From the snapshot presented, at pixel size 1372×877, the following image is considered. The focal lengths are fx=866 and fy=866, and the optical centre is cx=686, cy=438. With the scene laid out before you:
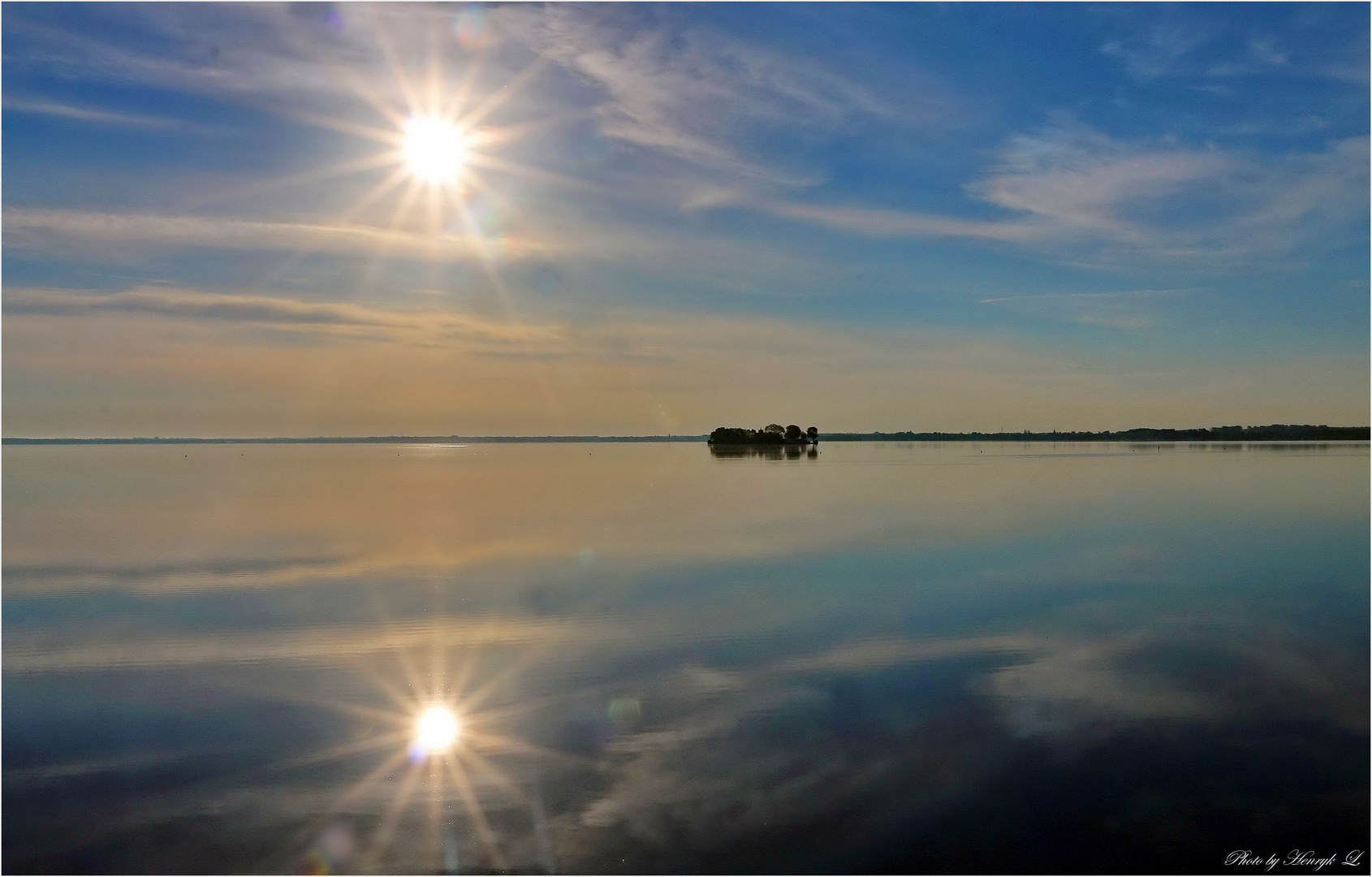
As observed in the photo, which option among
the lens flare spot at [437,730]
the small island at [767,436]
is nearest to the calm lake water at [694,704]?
the lens flare spot at [437,730]

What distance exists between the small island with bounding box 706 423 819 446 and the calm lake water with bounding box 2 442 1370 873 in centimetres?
13756

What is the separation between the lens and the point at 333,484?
5881 cm

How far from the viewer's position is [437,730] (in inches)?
414

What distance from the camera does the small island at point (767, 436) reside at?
16425 centimetres

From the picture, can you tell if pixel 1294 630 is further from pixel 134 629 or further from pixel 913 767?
pixel 134 629

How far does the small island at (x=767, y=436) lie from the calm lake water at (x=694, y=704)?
138 metres

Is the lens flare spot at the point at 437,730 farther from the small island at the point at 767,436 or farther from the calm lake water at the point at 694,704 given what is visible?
the small island at the point at 767,436

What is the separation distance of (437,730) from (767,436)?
16054 cm

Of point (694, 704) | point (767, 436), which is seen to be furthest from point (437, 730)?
point (767, 436)

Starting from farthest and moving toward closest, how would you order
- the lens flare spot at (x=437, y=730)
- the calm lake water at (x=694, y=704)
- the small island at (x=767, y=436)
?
the small island at (x=767, y=436)
the lens flare spot at (x=437, y=730)
the calm lake water at (x=694, y=704)

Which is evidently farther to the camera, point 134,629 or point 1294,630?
point 134,629

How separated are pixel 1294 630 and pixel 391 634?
15.5m

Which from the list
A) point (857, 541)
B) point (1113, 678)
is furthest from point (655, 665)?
point (857, 541)

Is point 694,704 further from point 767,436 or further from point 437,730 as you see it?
point 767,436
